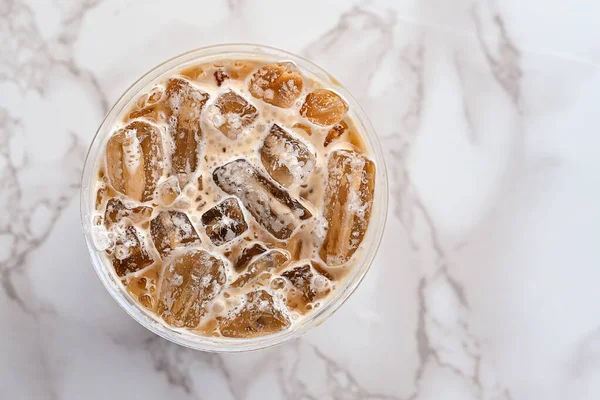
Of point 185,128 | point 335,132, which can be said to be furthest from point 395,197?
point 185,128

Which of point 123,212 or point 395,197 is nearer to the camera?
point 123,212

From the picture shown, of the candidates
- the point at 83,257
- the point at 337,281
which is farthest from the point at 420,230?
the point at 83,257

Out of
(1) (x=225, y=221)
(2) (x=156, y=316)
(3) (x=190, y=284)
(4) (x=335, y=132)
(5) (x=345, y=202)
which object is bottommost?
(2) (x=156, y=316)

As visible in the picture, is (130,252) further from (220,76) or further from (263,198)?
(220,76)

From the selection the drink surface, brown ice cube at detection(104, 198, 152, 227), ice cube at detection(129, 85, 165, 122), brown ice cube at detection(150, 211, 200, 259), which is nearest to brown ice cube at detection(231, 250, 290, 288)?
the drink surface

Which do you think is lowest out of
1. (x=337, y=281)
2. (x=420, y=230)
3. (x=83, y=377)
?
(x=83, y=377)

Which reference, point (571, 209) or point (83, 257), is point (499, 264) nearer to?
point (571, 209)

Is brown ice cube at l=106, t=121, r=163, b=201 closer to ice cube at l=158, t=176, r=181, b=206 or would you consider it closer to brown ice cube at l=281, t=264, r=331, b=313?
ice cube at l=158, t=176, r=181, b=206
